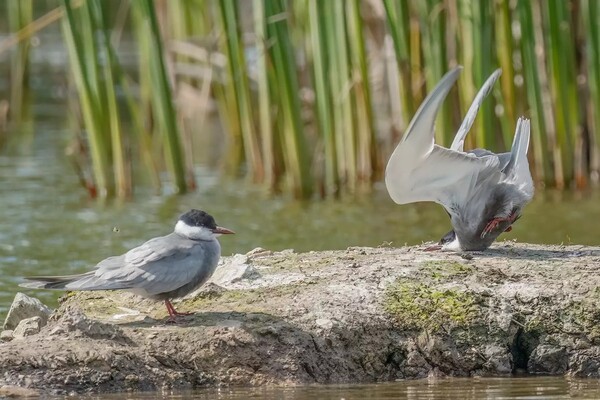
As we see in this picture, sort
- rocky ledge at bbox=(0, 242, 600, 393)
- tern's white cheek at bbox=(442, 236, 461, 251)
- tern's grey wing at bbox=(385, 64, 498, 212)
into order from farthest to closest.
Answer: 1. tern's white cheek at bbox=(442, 236, 461, 251)
2. tern's grey wing at bbox=(385, 64, 498, 212)
3. rocky ledge at bbox=(0, 242, 600, 393)

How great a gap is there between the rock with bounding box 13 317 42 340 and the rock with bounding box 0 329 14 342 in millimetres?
27

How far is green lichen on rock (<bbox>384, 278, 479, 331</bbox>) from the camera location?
683cm

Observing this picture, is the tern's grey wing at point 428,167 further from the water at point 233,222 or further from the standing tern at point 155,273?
the water at point 233,222

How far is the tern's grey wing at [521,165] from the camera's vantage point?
7535 mm

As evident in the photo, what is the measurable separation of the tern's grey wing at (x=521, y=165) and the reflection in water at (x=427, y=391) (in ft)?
4.45

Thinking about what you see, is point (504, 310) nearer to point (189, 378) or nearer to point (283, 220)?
point (189, 378)

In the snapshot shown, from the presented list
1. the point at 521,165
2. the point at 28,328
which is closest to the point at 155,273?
the point at 28,328

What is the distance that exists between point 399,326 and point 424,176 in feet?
3.46

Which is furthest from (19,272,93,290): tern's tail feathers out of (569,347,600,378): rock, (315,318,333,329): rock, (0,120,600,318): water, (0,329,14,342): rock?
(0,120,600,318): water

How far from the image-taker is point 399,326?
681cm

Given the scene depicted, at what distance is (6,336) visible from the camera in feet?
23.2

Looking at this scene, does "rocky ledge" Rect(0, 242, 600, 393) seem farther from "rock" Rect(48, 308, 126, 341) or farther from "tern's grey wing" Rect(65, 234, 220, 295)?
"tern's grey wing" Rect(65, 234, 220, 295)

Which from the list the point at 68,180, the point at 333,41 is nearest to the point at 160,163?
the point at 68,180

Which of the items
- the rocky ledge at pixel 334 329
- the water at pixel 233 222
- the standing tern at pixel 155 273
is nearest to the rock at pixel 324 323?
the rocky ledge at pixel 334 329
